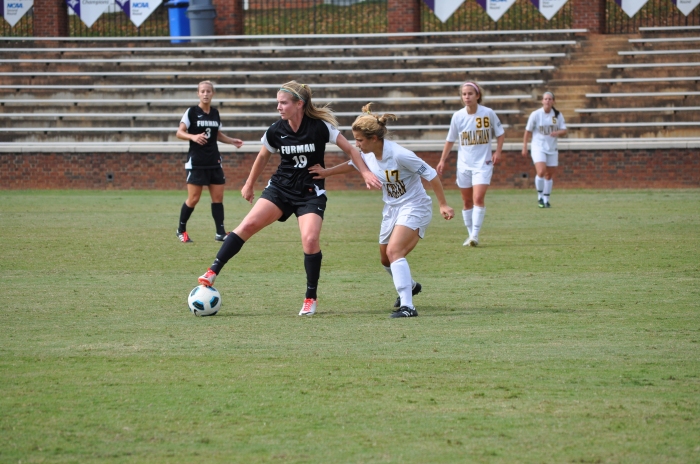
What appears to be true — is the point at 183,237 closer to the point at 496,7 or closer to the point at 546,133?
the point at 546,133

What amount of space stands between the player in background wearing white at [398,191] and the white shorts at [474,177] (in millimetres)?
5194

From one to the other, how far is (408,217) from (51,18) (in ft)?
86.5

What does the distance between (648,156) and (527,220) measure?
893 cm

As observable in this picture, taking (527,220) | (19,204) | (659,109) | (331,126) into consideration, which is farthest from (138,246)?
(659,109)

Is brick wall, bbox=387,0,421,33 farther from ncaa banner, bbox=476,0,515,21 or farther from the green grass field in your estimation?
the green grass field

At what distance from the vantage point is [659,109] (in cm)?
2591

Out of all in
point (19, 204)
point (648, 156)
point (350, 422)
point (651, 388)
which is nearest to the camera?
point (350, 422)

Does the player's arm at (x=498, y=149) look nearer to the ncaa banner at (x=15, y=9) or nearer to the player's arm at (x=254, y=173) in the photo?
the player's arm at (x=254, y=173)

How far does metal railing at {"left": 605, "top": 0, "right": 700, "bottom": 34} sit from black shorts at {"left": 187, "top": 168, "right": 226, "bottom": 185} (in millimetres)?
19971

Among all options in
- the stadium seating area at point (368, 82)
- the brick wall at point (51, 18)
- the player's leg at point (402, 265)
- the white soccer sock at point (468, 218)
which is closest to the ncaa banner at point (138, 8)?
the brick wall at point (51, 18)

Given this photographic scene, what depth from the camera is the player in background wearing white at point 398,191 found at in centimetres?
807

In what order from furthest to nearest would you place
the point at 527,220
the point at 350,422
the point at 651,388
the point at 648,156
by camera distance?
the point at 648,156
the point at 527,220
the point at 651,388
the point at 350,422

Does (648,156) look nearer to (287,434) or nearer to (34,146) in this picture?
(34,146)

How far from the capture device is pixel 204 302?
8070 millimetres
